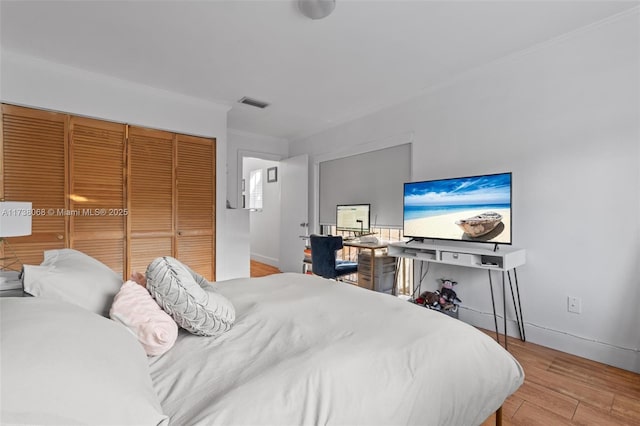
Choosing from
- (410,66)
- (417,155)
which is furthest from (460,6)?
(417,155)

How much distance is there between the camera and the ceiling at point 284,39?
2061 mm

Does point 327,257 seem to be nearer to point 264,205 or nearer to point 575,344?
point 575,344

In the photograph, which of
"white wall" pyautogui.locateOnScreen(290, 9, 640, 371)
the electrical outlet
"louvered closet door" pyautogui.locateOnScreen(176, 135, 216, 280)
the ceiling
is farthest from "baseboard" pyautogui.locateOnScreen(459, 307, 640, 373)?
"louvered closet door" pyautogui.locateOnScreen(176, 135, 216, 280)

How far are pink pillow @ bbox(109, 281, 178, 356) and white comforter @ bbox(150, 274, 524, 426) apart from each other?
0.17 ft

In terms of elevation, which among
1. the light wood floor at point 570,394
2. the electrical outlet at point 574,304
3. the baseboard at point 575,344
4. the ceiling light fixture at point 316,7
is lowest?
the light wood floor at point 570,394

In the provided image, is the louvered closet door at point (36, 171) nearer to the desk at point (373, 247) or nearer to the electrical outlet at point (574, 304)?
the desk at point (373, 247)

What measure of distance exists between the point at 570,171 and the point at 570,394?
5.20 ft

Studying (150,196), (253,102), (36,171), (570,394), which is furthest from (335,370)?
(253,102)

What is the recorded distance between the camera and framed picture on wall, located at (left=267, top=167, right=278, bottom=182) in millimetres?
6270

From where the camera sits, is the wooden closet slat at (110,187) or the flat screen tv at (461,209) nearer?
the flat screen tv at (461,209)

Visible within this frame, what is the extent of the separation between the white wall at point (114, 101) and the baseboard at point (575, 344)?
3.21m

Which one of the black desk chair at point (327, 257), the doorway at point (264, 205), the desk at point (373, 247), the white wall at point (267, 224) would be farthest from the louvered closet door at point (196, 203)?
the white wall at point (267, 224)

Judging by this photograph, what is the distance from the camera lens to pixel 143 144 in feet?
11.0

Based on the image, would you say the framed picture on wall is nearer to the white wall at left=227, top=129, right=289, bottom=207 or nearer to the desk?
the white wall at left=227, top=129, right=289, bottom=207
